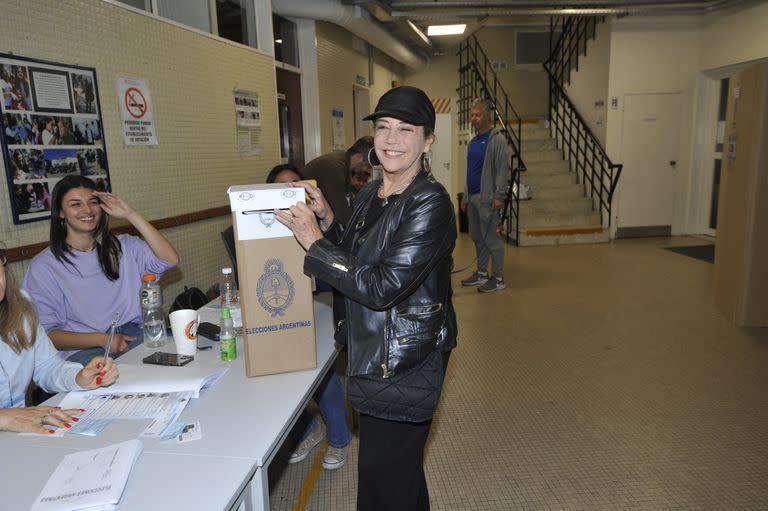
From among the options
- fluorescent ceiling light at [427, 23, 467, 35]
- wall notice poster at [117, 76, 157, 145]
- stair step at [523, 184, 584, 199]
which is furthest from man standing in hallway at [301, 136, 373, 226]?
stair step at [523, 184, 584, 199]

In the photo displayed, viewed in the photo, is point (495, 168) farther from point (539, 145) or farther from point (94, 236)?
point (539, 145)

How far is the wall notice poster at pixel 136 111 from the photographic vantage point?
3074 mm

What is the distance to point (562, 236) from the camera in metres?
7.68

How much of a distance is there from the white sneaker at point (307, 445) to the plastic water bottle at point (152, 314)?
95cm

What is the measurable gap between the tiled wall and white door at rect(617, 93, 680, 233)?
549cm

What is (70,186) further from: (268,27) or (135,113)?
(268,27)

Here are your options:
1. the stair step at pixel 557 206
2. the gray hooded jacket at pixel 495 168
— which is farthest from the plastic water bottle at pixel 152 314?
the stair step at pixel 557 206

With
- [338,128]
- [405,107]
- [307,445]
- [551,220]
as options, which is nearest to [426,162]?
[405,107]

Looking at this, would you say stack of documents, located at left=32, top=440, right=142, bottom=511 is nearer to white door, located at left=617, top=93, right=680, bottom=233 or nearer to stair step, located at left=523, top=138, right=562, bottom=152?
white door, located at left=617, top=93, right=680, bottom=233

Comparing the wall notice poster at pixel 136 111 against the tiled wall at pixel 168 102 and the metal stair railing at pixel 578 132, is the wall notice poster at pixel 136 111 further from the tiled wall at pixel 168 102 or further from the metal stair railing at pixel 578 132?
the metal stair railing at pixel 578 132

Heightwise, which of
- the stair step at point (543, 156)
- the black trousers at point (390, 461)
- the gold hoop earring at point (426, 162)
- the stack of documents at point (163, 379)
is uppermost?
the gold hoop earring at point (426, 162)

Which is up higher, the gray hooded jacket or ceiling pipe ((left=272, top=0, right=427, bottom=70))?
ceiling pipe ((left=272, top=0, right=427, bottom=70))

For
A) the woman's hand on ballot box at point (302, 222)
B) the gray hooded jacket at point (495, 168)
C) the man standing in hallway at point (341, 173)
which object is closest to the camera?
the woman's hand on ballot box at point (302, 222)

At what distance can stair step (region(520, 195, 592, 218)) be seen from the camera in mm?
8188
